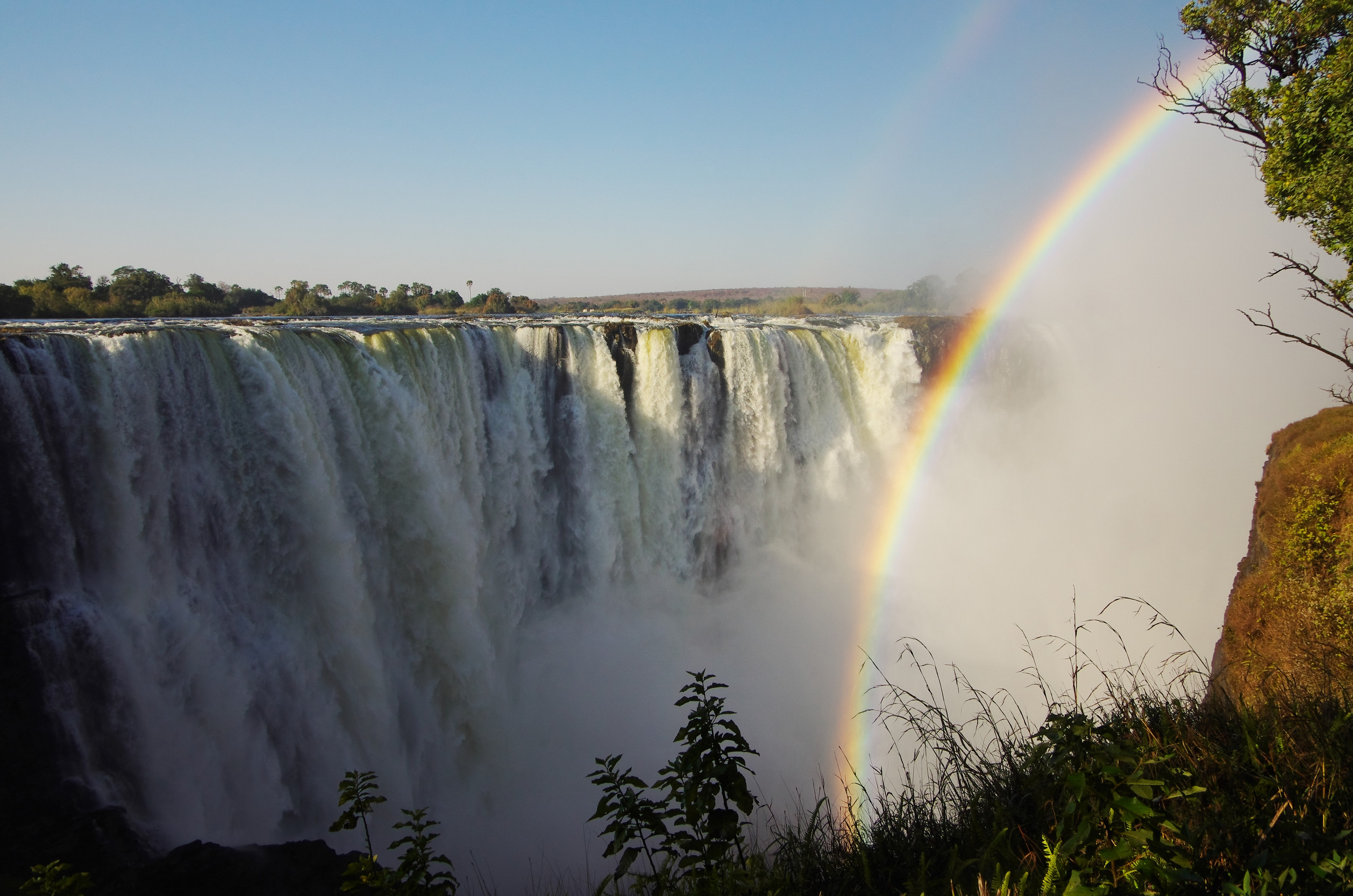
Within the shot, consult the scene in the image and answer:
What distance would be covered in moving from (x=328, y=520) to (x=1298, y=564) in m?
10.7

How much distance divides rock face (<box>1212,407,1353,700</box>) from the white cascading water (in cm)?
905

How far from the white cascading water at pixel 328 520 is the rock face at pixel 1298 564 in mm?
9045

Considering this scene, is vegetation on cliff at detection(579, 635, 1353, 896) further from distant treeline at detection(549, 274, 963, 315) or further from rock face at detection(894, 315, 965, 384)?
distant treeline at detection(549, 274, 963, 315)

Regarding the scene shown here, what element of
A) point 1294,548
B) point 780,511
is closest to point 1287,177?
point 1294,548

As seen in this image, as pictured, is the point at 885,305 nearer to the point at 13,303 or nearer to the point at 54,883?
the point at 13,303

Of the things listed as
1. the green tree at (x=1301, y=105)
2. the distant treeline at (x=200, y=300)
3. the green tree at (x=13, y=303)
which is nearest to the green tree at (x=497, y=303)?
the distant treeline at (x=200, y=300)

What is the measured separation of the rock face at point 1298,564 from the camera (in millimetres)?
6336

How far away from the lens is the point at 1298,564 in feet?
23.2

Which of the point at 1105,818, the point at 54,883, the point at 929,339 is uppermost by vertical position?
the point at 929,339

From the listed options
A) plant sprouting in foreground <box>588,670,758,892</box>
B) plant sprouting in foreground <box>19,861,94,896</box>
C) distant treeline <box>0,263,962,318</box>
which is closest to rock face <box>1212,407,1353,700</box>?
plant sprouting in foreground <box>588,670,758,892</box>

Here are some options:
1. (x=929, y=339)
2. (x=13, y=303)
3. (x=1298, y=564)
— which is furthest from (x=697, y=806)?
(x=13, y=303)

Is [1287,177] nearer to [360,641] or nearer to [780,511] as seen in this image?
[780,511]

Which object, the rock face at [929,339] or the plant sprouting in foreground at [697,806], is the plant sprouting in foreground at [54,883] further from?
the rock face at [929,339]

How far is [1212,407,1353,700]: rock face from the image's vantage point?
6336mm
